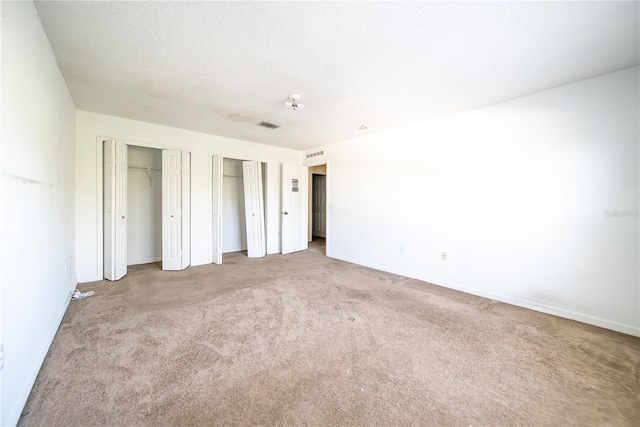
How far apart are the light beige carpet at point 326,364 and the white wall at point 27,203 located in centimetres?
24

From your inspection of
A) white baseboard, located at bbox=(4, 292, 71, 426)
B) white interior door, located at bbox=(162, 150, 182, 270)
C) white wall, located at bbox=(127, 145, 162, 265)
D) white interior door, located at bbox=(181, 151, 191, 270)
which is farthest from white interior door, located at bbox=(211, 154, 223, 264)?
white baseboard, located at bbox=(4, 292, 71, 426)

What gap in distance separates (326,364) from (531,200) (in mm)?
2909

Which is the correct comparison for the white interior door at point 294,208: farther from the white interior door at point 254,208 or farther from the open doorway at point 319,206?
the open doorway at point 319,206

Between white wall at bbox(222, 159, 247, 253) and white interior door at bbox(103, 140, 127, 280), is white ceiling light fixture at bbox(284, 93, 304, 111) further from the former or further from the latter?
white wall at bbox(222, 159, 247, 253)

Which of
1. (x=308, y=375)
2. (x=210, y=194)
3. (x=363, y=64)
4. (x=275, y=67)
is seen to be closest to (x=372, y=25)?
(x=363, y=64)

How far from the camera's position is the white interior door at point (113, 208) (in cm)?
353

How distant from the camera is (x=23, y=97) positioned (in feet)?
4.94

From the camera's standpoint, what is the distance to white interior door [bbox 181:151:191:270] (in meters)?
4.30

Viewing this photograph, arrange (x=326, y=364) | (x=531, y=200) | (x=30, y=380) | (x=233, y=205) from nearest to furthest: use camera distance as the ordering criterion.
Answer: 1. (x=30, y=380)
2. (x=326, y=364)
3. (x=531, y=200)
4. (x=233, y=205)

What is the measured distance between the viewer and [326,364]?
5.92ft

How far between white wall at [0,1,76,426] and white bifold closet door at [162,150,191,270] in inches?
69.3

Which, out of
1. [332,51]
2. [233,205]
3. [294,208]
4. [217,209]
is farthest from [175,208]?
[332,51]

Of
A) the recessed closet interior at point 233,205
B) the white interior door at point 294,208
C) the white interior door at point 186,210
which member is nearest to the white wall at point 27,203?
the white interior door at point 186,210

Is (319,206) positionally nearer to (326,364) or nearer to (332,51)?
(332,51)
